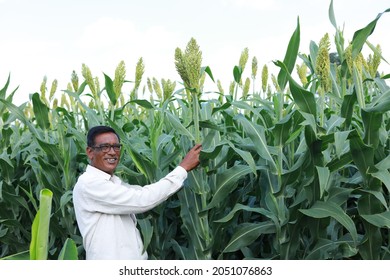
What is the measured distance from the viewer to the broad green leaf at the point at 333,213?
270 centimetres

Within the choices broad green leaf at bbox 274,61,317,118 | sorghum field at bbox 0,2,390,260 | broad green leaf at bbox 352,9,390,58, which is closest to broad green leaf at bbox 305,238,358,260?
sorghum field at bbox 0,2,390,260

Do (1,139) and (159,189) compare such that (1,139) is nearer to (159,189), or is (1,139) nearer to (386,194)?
(159,189)

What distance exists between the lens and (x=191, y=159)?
279cm

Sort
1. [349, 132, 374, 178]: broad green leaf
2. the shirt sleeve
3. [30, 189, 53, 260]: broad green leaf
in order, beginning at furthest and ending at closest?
1. the shirt sleeve
2. [349, 132, 374, 178]: broad green leaf
3. [30, 189, 53, 260]: broad green leaf

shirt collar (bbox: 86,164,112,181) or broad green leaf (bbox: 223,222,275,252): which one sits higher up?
shirt collar (bbox: 86,164,112,181)

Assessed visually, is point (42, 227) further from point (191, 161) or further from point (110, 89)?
point (110, 89)

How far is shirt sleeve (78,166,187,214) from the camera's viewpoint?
8.93ft

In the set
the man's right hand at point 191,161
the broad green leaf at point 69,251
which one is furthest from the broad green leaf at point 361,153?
the broad green leaf at point 69,251

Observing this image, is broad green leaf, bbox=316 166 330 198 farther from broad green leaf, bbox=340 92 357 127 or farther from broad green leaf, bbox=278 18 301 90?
broad green leaf, bbox=278 18 301 90

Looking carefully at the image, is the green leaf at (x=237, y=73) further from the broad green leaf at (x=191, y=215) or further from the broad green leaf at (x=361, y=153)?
the broad green leaf at (x=361, y=153)

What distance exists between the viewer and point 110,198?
2.74m

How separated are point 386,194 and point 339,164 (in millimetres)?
562

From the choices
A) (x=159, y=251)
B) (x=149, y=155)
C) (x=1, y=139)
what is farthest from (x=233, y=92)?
(x=1, y=139)

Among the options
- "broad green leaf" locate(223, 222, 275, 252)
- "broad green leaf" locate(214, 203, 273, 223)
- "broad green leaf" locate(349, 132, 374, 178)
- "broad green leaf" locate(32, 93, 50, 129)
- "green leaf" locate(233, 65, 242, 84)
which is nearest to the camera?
"broad green leaf" locate(349, 132, 374, 178)
